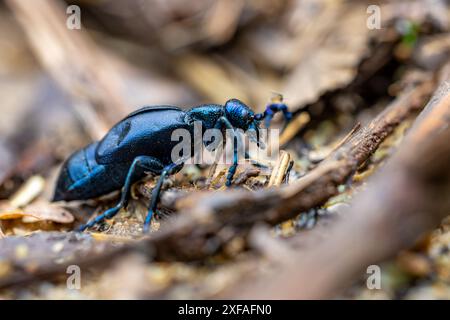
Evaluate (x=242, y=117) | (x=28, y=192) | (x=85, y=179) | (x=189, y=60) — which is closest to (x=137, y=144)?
(x=85, y=179)

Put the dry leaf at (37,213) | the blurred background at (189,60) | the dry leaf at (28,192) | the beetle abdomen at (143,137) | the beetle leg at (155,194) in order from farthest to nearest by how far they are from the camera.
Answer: the blurred background at (189,60) → the dry leaf at (28,192) → the beetle abdomen at (143,137) → the dry leaf at (37,213) → the beetle leg at (155,194)

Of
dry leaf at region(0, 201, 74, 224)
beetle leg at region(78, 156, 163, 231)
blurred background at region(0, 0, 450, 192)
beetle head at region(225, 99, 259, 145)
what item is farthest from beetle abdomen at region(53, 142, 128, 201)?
beetle head at region(225, 99, 259, 145)

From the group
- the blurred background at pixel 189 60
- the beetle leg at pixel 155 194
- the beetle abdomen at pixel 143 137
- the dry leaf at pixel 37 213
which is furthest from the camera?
the blurred background at pixel 189 60

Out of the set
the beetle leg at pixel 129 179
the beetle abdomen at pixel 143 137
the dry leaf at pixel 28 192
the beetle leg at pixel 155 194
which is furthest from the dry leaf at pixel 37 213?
the beetle leg at pixel 155 194

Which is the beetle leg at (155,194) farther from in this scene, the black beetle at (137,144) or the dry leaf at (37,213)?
the dry leaf at (37,213)

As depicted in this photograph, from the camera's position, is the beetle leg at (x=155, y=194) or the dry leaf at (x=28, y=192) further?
the dry leaf at (x=28, y=192)

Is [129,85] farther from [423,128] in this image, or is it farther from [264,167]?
[423,128]

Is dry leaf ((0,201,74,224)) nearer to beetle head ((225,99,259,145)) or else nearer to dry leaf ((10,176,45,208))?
dry leaf ((10,176,45,208))

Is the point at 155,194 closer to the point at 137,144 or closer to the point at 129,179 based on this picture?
the point at 129,179
